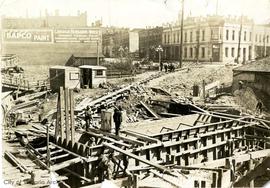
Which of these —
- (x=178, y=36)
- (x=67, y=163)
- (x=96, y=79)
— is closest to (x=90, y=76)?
(x=96, y=79)

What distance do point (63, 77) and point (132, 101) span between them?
12.7 feet

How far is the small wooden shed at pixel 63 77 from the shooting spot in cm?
1678

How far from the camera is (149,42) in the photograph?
3169 cm

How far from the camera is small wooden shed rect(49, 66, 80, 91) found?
1678 centimetres

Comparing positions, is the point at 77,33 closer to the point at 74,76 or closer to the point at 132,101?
the point at 74,76

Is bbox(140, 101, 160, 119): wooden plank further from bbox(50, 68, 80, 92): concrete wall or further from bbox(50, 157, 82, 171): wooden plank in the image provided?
bbox(50, 157, 82, 171): wooden plank

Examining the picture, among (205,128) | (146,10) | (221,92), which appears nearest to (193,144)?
(205,128)

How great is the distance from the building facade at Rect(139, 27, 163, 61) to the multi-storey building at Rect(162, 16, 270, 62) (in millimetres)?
4096

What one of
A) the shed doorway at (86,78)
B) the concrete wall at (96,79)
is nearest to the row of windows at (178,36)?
the concrete wall at (96,79)

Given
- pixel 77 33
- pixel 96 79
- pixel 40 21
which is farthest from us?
pixel 77 33

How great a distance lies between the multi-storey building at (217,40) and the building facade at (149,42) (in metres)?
4.10

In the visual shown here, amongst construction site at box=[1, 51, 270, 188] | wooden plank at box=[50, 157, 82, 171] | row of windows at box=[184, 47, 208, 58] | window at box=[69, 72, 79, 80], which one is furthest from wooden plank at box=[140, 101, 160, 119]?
row of windows at box=[184, 47, 208, 58]

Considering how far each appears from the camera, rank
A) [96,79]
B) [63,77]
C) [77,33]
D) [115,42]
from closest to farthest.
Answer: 1. [63,77]
2. [96,79]
3. [77,33]
4. [115,42]

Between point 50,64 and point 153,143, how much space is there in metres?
16.7
